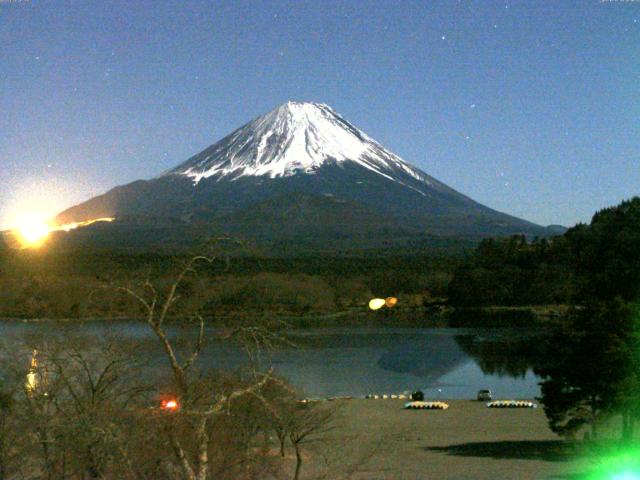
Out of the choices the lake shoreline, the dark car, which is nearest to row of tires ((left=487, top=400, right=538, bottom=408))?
the dark car

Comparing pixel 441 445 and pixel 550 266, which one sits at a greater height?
pixel 550 266

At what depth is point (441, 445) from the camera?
18.5 metres

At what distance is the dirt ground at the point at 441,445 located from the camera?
1466 cm

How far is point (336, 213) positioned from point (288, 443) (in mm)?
102673

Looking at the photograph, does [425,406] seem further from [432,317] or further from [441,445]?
[432,317]

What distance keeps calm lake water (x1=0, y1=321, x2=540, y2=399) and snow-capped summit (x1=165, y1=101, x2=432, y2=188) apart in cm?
9299

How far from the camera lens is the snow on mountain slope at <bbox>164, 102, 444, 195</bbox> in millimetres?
139875

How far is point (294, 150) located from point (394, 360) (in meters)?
108

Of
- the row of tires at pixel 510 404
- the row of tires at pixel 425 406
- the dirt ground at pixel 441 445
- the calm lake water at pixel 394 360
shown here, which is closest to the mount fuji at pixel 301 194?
the calm lake water at pixel 394 360

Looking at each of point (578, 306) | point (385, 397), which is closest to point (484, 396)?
point (385, 397)

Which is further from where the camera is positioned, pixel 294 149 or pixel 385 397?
pixel 294 149

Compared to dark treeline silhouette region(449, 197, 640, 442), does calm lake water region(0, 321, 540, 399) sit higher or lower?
lower

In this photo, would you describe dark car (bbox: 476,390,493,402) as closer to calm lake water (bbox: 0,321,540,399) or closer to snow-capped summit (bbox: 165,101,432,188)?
calm lake water (bbox: 0,321,540,399)

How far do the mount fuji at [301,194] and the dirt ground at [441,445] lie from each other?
257 ft
